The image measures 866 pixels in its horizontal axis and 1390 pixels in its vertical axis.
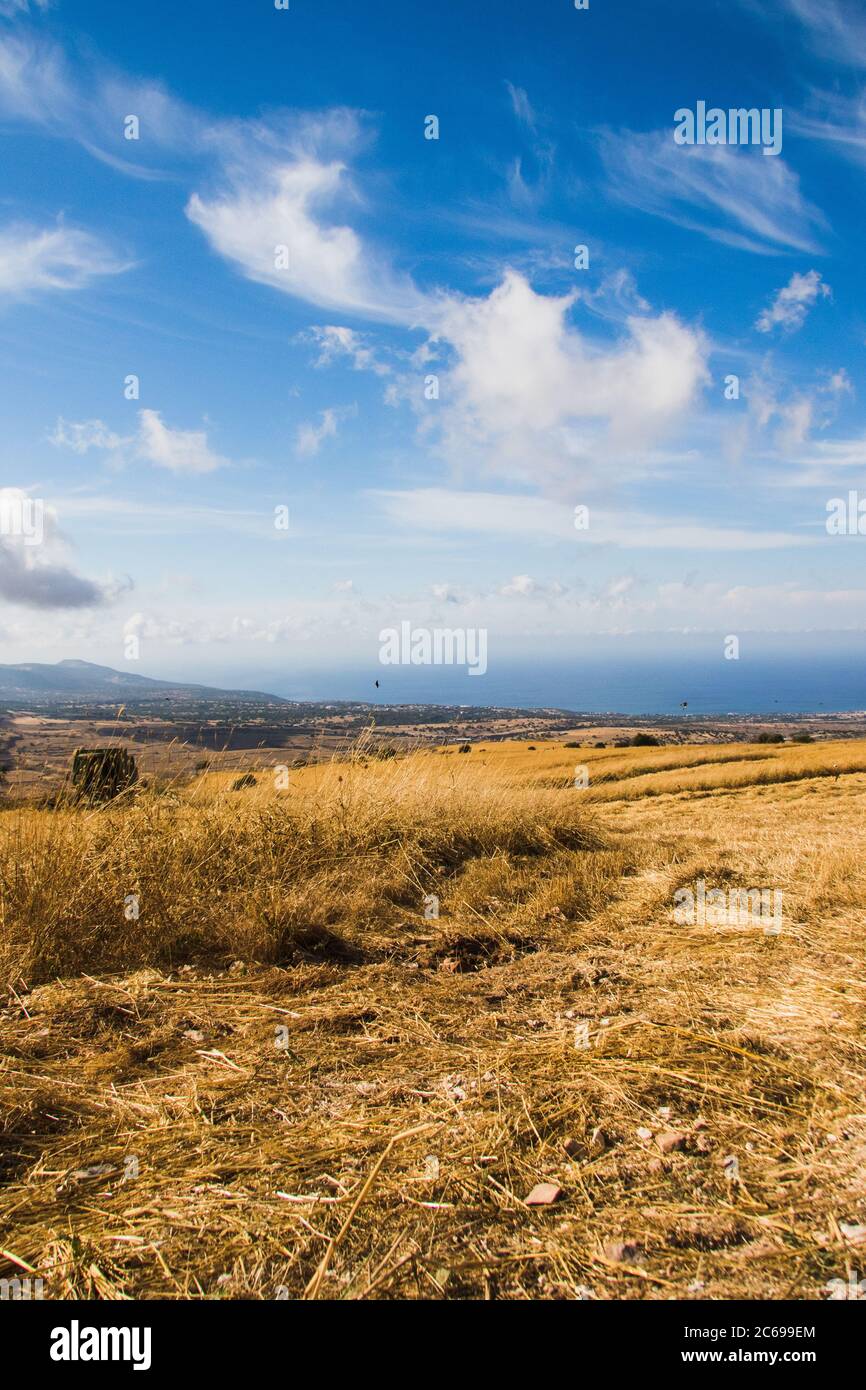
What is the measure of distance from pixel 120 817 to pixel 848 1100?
5.25 meters

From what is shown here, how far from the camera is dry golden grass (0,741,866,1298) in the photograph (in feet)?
6.44

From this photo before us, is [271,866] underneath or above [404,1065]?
above

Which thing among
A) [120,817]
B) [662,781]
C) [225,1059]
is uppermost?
[120,817]

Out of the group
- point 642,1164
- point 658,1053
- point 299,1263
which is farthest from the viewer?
point 658,1053

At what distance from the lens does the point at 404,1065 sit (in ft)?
10.2

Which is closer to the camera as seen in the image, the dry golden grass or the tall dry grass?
the dry golden grass

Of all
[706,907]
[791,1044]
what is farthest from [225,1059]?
[706,907]

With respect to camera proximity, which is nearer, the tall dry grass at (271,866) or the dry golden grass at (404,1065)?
the dry golden grass at (404,1065)

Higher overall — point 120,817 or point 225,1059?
point 120,817

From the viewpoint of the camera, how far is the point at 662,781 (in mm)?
23797

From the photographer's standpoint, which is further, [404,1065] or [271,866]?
[271,866]

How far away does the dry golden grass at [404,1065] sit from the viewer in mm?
1964
